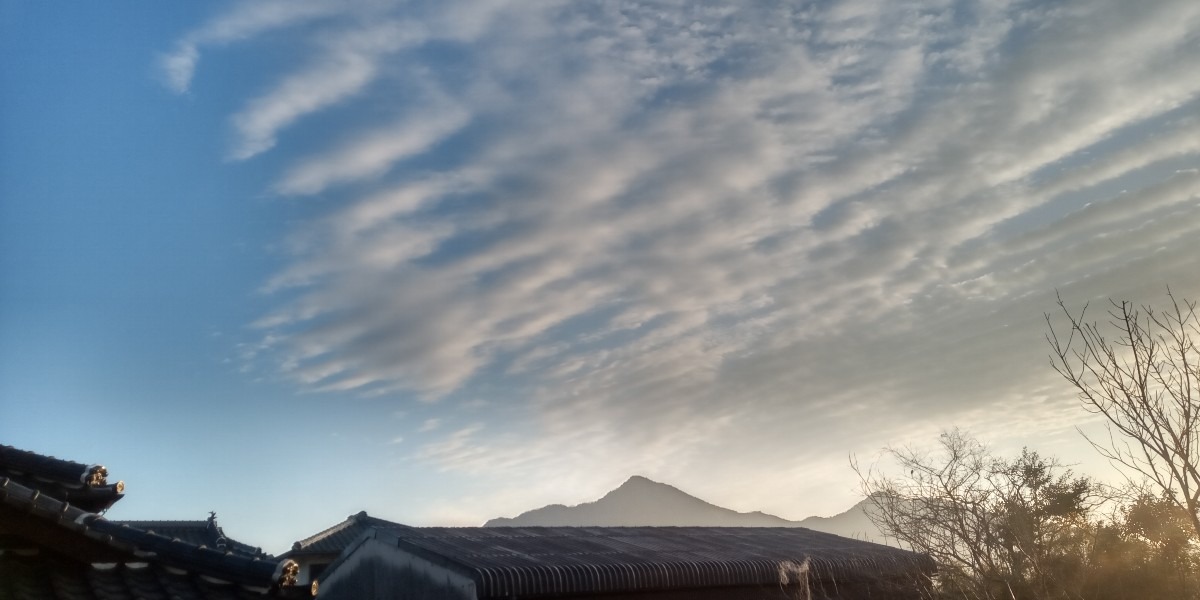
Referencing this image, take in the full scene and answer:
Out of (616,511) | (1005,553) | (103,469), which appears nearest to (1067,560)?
(1005,553)

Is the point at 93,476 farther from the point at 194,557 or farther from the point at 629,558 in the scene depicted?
the point at 629,558

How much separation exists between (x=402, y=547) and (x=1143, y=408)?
12175 mm

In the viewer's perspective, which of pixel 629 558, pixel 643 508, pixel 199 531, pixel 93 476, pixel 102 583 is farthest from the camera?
pixel 643 508

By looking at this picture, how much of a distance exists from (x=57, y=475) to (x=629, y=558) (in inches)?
418

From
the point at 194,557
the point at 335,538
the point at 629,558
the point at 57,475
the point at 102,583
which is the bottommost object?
the point at 102,583

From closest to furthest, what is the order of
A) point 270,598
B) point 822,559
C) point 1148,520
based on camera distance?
1. point 270,598
2. point 822,559
3. point 1148,520

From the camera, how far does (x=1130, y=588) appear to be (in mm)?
23688

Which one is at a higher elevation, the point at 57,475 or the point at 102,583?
the point at 57,475

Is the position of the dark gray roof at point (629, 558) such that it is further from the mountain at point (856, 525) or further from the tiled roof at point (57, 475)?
the tiled roof at point (57, 475)

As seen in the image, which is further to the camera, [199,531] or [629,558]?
[199,531]

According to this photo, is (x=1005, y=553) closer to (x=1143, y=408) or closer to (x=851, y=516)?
(x=1143, y=408)

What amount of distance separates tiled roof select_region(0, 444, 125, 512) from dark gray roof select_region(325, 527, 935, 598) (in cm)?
667

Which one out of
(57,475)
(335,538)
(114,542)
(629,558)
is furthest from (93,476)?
(335,538)

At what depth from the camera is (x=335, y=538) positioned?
2756 cm
